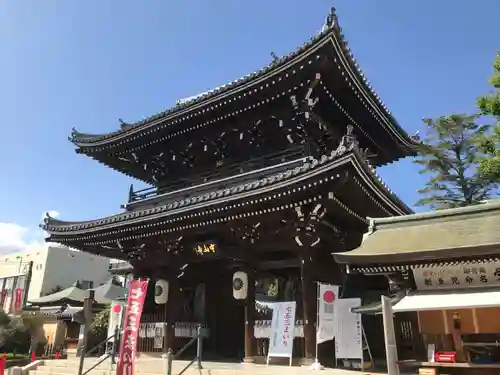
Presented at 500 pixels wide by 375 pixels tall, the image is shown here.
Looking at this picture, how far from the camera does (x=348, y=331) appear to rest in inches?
400

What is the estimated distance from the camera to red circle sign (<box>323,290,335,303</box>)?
1029 centimetres

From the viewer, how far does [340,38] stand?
35.1ft

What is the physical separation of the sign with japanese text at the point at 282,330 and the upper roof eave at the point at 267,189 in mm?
3219

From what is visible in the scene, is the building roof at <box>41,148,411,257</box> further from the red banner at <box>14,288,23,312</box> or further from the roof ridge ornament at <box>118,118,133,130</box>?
the red banner at <box>14,288,23,312</box>

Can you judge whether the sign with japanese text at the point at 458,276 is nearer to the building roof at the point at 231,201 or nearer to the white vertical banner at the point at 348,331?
the white vertical banner at the point at 348,331

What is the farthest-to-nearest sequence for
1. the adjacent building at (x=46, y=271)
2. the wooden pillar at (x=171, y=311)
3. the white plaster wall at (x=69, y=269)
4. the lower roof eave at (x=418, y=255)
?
the white plaster wall at (x=69, y=269) → the adjacent building at (x=46, y=271) → the wooden pillar at (x=171, y=311) → the lower roof eave at (x=418, y=255)

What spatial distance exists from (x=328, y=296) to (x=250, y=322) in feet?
8.59

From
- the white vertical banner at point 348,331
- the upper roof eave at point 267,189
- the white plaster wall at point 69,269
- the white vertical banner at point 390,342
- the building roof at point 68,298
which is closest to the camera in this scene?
the white vertical banner at point 390,342

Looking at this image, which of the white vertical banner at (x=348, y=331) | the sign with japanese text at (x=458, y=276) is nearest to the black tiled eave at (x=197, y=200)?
the sign with japanese text at (x=458, y=276)

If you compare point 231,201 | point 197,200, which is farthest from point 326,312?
point 197,200

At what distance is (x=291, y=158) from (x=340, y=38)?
3.80 metres

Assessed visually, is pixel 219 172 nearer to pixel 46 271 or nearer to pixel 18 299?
pixel 18 299

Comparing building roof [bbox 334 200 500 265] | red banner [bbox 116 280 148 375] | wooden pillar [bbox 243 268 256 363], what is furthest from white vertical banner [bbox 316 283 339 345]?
red banner [bbox 116 280 148 375]

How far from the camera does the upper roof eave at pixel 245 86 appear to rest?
10.7 meters
